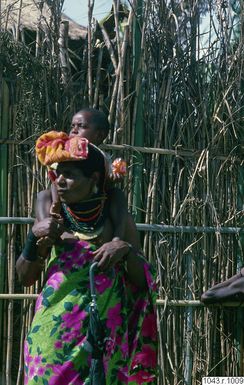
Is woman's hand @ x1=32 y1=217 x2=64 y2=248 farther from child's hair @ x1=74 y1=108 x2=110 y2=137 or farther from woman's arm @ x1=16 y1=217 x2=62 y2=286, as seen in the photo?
child's hair @ x1=74 y1=108 x2=110 y2=137

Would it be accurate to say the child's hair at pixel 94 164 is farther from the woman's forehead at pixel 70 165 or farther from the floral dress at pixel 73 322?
the floral dress at pixel 73 322

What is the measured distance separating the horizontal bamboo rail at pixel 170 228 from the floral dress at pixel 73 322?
1.27 meters

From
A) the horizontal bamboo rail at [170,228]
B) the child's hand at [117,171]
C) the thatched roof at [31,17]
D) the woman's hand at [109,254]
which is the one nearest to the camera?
the woman's hand at [109,254]

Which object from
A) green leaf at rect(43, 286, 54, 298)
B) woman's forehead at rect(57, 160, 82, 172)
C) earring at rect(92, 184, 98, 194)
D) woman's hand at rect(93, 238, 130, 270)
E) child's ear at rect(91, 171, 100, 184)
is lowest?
green leaf at rect(43, 286, 54, 298)

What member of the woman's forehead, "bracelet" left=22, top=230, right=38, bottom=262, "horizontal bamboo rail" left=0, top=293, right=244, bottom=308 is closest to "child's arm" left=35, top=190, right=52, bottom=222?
"bracelet" left=22, top=230, right=38, bottom=262

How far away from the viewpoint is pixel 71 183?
4.17 metres

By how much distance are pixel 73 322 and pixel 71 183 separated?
61 cm

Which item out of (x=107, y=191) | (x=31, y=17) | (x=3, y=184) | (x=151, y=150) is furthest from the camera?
(x=31, y=17)

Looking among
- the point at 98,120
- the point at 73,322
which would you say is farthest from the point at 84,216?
the point at 98,120

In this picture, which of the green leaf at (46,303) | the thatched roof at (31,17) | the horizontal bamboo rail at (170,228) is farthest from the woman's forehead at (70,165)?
the thatched roof at (31,17)

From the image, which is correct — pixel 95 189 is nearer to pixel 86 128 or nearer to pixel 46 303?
pixel 86 128

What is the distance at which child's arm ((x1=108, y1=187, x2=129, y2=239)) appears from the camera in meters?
4.30

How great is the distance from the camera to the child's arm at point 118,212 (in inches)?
169

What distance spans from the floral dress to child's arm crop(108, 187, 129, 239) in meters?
0.15
